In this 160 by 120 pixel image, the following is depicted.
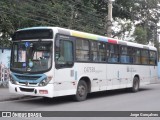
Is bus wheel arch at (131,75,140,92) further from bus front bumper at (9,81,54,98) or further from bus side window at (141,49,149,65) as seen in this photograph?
bus front bumper at (9,81,54,98)

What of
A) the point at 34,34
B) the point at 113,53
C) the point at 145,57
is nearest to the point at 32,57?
the point at 34,34

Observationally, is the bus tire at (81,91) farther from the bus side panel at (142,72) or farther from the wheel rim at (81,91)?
the bus side panel at (142,72)

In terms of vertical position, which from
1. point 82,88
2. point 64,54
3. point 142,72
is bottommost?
point 82,88

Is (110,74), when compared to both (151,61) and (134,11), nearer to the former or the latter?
(151,61)

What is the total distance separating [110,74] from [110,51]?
1148 millimetres

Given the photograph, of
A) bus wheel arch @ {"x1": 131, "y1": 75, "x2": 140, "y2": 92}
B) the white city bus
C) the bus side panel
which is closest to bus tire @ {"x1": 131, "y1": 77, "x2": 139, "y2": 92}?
bus wheel arch @ {"x1": 131, "y1": 75, "x2": 140, "y2": 92}

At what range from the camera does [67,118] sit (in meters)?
9.98

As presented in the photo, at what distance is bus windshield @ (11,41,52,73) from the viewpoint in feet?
41.6

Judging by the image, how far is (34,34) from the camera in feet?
43.3

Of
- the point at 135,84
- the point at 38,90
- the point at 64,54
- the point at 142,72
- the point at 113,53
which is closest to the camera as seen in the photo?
the point at 38,90

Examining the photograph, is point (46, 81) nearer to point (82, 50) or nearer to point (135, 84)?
point (82, 50)

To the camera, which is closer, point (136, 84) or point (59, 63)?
point (59, 63)

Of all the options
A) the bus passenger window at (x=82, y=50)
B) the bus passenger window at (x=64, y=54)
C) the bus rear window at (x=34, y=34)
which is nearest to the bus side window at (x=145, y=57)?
the bus passenger window at (x=82, y=50)

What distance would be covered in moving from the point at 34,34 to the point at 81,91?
10.4 feet
